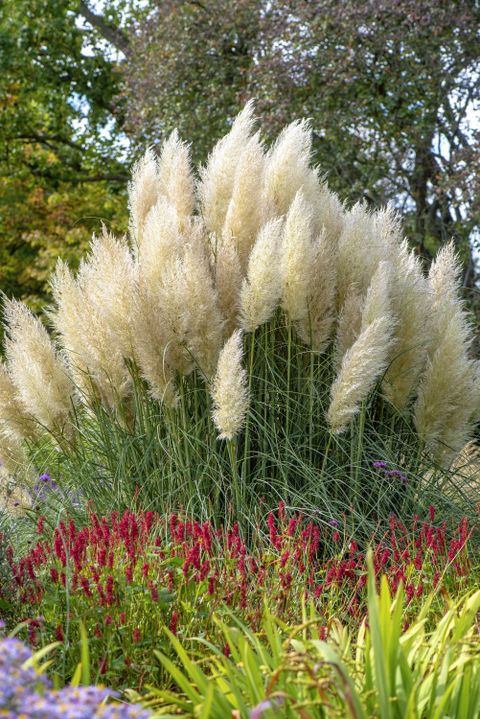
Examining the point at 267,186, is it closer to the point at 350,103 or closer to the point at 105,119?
the point at 350,103

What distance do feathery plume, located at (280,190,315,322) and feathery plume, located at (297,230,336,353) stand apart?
5.9 inches

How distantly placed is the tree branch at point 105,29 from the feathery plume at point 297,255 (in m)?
14.3

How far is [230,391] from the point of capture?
399cm

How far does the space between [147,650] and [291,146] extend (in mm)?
2963

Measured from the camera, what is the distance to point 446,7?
11.6 m

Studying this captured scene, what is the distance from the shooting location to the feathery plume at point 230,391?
13.0ft

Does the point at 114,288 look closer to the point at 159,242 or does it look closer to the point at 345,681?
the point at 159,242

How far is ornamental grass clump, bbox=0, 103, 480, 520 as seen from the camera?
446 centimetres

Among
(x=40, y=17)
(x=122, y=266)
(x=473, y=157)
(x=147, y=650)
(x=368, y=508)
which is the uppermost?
(x=40, y=17)

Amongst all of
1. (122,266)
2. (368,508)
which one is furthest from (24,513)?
(368,508)

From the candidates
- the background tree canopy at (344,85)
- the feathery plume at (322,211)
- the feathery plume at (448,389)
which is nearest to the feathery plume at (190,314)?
the feathery plume at (322,211)

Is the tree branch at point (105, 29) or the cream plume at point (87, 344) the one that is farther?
the tree branch at point (105, 29)

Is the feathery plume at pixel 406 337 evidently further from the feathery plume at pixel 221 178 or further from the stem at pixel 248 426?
the feathery plume at pixel 221 178

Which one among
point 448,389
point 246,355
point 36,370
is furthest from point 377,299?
point 36,370
